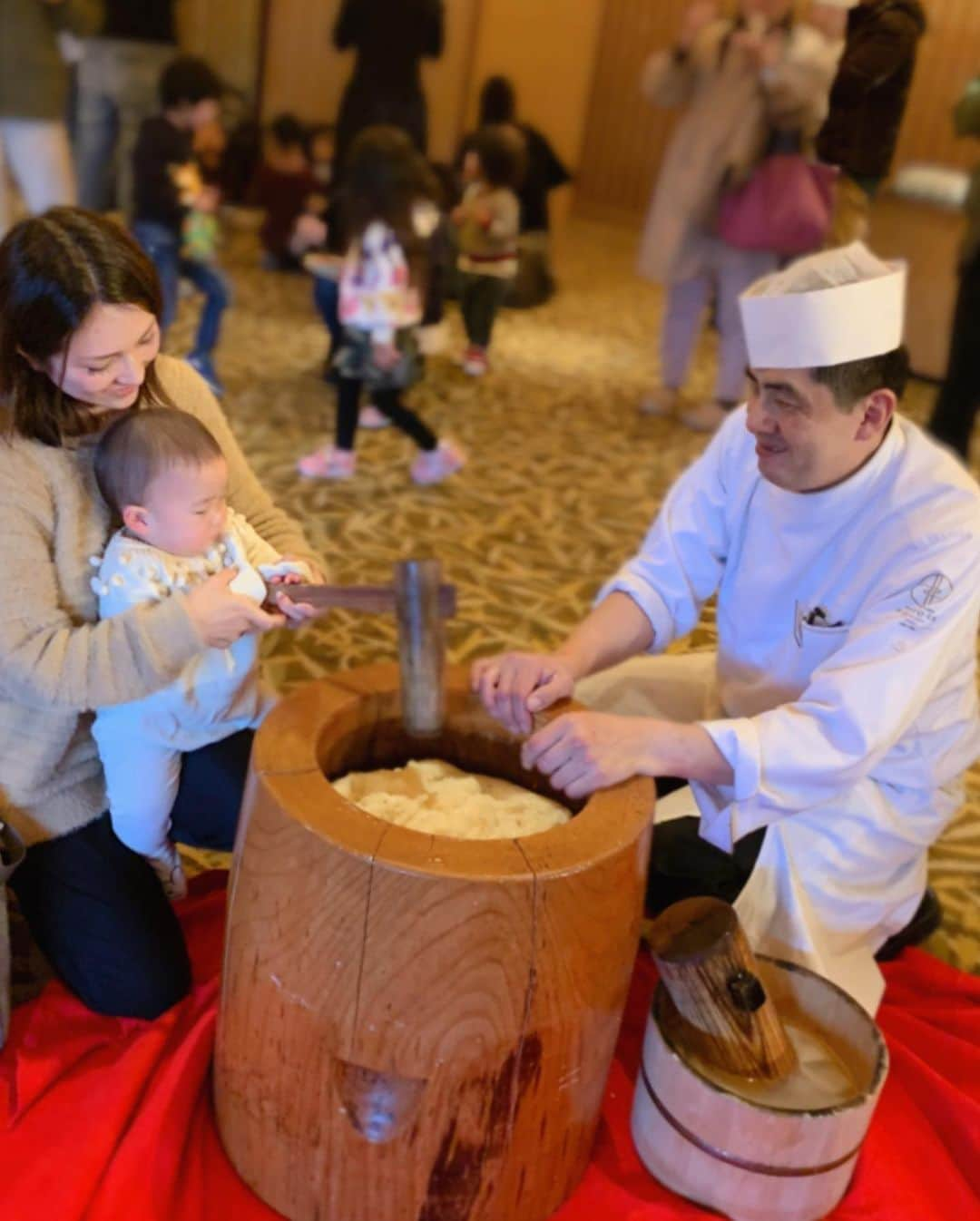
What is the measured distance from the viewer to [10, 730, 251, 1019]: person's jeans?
4.90ft

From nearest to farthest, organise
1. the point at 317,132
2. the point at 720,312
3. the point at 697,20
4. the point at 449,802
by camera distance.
A: the point at 449,802 → the point at 697,20 → the point at 720,312 → the point at 317,132

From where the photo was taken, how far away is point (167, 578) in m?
1.38

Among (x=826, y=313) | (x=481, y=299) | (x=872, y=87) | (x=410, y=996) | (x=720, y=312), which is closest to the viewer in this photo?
(x=410, y=996)

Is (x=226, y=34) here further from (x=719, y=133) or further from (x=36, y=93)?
(x=719, y=133)

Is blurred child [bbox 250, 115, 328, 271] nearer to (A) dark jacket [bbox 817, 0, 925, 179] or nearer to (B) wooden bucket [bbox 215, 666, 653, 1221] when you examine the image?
(A) dark jacket [bbox 817, 0, 925, 179]

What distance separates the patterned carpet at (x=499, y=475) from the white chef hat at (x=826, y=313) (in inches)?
27.8

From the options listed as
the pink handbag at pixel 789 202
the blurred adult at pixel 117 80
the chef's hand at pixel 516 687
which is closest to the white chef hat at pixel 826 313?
the chef's hand at pixel 516 687

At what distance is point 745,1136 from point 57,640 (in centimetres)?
88

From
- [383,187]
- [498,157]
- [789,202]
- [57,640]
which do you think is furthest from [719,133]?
[57,640]

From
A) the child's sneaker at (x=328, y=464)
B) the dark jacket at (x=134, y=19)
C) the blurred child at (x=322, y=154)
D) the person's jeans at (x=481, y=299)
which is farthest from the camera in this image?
the blurred child at (x=322, y=154)

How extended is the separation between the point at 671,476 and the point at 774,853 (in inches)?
91.0

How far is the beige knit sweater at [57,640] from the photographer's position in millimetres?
1322

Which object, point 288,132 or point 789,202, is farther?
point 288,132

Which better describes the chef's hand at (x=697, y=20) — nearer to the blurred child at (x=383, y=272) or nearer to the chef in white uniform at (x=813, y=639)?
the blurred child at (x=383, y=272)
